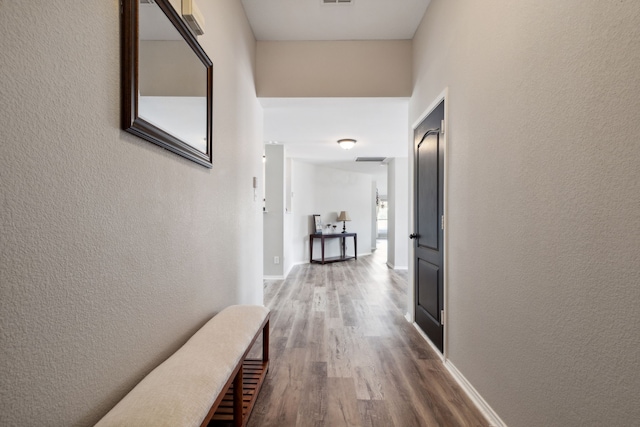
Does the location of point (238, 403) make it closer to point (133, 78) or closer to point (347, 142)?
point (133, 78)

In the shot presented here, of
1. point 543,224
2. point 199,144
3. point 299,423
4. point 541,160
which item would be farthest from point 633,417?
point 199,144

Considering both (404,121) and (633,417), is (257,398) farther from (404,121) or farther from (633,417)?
(404,121)

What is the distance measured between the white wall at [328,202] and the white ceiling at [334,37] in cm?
206

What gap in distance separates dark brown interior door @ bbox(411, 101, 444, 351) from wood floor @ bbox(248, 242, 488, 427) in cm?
25

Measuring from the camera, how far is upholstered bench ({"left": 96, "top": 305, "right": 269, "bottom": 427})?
2.77 feet

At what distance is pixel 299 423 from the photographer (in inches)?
62.2

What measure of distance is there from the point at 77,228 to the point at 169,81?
2.51 ft

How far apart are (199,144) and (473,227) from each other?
159 cm

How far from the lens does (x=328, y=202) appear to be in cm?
779

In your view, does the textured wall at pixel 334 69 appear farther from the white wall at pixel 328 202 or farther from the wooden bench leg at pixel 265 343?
the white wall at pixel 328 202

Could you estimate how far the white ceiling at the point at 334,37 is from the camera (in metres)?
2.52

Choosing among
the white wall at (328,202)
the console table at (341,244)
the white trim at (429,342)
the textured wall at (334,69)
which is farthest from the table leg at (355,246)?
the textured wall at (334,69)

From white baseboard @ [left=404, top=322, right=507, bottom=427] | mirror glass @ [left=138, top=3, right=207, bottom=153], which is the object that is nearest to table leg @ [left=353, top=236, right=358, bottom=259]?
white baseboard @ [left=404, top=322, right=507, bottom=427]

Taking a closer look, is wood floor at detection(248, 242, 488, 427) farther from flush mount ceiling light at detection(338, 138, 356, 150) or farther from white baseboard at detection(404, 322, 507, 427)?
flush mount ceiling light at detection(338, 138, 356, 150)
